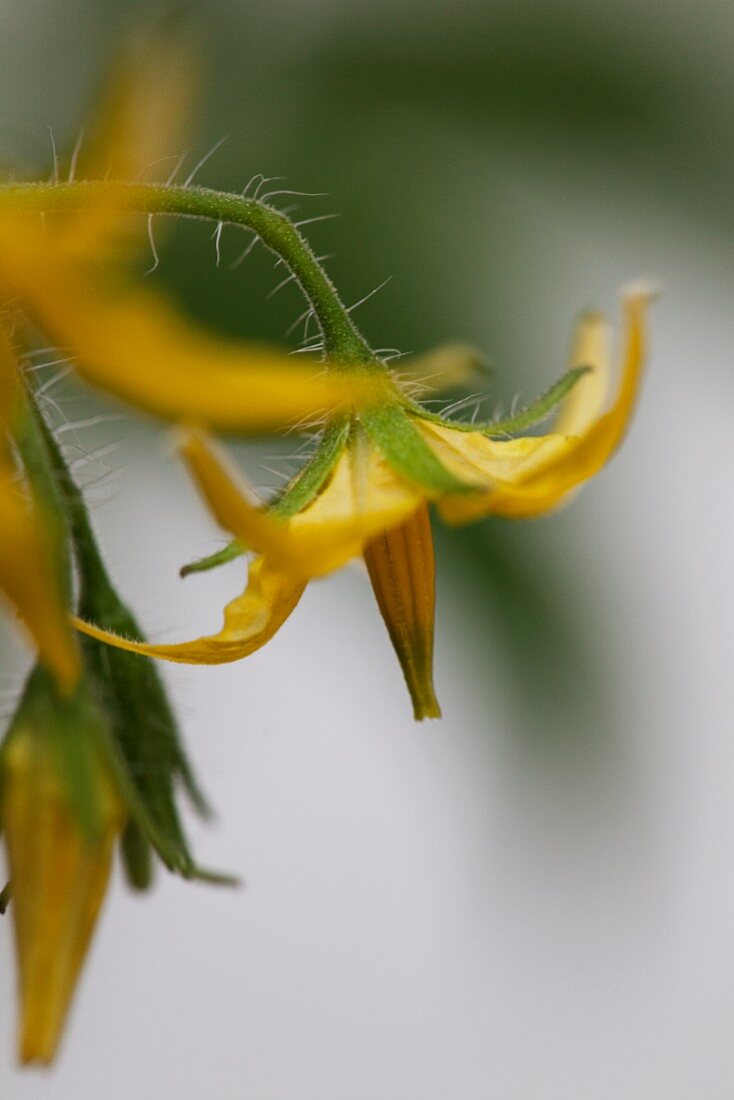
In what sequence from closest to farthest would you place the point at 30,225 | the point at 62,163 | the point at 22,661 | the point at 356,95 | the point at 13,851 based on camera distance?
the point at 30,225 → the point at 13,851 → the point at 62,163 → the point at 22,661 → the point at 356,95

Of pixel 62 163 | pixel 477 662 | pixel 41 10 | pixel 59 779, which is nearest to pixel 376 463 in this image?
pixel 59 779

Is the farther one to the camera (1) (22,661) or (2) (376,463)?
(1) (22,661)

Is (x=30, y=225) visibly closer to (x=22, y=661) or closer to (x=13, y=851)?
(x=13, y=851)

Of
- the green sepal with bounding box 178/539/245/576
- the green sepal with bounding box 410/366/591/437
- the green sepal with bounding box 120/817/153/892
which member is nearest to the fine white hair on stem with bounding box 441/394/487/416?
the green sepal with bounding box 410/366/591/437

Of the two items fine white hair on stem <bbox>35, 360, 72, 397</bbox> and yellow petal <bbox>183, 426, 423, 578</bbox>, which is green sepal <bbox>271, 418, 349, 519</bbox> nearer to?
yellow petal <bbox>183, 426, 423, 578</bbox>

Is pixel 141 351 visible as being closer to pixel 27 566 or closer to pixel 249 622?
pixel 27 566

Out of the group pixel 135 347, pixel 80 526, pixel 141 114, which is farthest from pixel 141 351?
pixel 141 114
